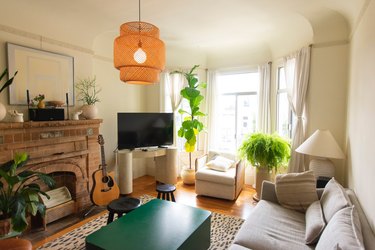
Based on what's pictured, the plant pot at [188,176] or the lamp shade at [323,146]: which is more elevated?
the lamp shade at [323,146]

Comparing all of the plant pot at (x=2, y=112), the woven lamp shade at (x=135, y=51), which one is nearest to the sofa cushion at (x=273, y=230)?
the woven lamp shade at (x=135, y=51)

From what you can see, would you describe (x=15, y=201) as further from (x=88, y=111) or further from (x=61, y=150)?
(x=88, y=111)

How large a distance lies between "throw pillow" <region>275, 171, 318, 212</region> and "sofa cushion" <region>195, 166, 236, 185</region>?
116 centimetres

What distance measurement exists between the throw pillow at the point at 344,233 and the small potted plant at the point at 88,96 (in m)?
3.25

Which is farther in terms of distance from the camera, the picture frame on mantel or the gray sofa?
the picture frame on mantel

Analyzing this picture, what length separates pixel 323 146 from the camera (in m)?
2.82

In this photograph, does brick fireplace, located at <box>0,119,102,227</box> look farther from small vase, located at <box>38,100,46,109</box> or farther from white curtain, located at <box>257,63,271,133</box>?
white curtain, located at <box>257,63,271,133</box>

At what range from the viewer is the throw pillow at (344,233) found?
4.32 feet

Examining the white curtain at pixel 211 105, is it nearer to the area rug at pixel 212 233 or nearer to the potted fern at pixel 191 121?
the potted fern at pixel 191 121

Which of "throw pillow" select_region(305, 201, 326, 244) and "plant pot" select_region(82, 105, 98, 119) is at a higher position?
"plant pot" select_region(82, 105, 98, 119)

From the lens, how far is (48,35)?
3.03m

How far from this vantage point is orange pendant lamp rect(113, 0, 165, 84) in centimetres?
188

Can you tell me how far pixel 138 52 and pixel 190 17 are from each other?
5.64 feet

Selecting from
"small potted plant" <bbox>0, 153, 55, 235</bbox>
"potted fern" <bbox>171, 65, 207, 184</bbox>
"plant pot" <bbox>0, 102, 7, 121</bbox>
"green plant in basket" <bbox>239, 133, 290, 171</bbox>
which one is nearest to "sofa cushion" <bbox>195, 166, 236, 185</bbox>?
"green plant in basket" <bbox>239, 133, 290, 171</bbox>
